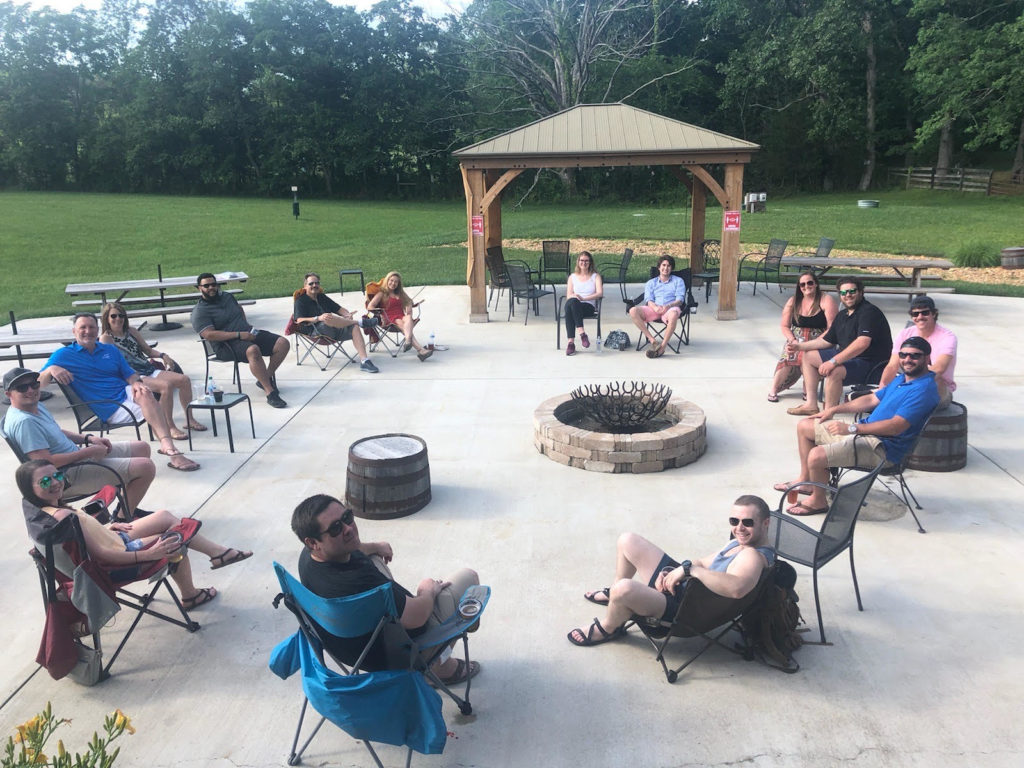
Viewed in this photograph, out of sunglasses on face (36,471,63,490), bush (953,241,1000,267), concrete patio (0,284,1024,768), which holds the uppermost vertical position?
sunglasses on face (36,471,63,490)

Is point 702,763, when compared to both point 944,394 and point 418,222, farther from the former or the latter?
point 418,222

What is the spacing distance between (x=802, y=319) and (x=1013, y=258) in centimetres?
972

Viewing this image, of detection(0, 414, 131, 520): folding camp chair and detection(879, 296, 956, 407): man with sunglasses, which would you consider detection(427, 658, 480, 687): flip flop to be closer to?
detection(0, 414, 131, 520): folding camp chair

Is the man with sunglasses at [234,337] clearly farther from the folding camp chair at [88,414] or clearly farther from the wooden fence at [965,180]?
the wooden fence at [965,180]

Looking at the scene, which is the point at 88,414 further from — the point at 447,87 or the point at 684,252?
the point at 447,87

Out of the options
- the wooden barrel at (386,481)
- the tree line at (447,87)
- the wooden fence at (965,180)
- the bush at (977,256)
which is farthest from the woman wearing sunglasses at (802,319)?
the wooden fence at (965,180)

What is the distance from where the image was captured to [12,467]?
6051mm

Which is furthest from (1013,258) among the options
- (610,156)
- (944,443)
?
(944,443)

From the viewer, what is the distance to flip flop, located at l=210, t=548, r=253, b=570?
14.4 ft

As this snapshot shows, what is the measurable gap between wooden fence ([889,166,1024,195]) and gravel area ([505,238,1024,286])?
59.6 ft

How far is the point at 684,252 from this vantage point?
17953mm

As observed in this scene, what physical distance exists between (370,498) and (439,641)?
6.88 feet

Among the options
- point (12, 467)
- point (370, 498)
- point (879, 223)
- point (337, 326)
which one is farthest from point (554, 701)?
point (879, 223)

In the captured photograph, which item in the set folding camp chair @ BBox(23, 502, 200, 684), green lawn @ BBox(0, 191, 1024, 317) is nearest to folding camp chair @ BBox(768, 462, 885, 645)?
folding camp chair @ BBox(23, 502, 200, 684)
